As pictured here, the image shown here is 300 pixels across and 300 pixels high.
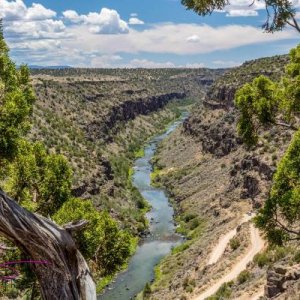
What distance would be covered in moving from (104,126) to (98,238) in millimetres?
95499

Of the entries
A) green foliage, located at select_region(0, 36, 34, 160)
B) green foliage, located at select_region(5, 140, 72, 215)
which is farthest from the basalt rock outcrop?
green foliage, located at select_region(0, 36, 34, 160)

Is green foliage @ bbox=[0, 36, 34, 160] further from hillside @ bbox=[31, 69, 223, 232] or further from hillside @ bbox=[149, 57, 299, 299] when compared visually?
hillside @ bbox=[31, 69, 223, 232]

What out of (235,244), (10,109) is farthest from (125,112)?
(10,109)

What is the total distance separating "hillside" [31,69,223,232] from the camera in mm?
68388

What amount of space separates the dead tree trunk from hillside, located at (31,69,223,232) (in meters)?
55.3

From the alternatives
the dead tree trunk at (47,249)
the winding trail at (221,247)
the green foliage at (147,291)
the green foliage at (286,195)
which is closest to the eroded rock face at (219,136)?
the winding trail at (221,247)

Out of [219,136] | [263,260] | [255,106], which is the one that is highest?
[255,106]

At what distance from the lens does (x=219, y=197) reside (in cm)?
6544

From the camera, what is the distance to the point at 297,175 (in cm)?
1248

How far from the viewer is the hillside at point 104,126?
6839 centimetres

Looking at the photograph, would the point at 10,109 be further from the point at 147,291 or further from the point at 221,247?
the point at 221,247

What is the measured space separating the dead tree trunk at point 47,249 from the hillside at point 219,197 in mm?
19045

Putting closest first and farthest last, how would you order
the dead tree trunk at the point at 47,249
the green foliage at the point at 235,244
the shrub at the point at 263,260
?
1. the dead tree trunk at the point at 47,249
2. the shrub at the point at 263,260
3. the green foliage at the point at 235,244

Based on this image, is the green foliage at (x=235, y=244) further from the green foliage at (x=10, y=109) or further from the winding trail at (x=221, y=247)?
the green foliage at (x=10, y=109)
